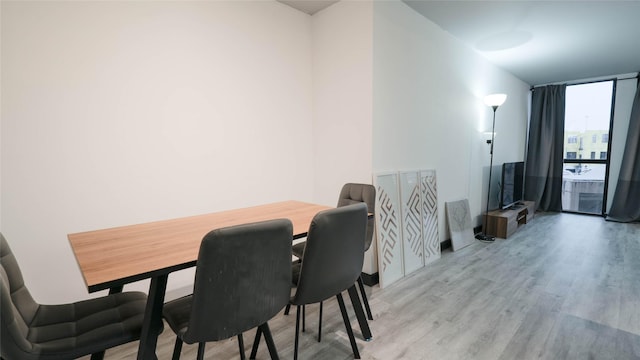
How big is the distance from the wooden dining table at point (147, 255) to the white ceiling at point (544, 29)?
2.40 m

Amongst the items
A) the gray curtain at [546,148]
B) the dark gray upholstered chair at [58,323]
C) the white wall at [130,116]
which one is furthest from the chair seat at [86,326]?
the gray curtain at [546,148]

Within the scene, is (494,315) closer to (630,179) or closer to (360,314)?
(360,314)

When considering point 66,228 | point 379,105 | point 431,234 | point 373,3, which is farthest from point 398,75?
point 66,228

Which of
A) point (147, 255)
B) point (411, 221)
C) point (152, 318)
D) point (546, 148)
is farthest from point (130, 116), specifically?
point (546, 148)

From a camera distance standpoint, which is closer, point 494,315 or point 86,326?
point 86,326

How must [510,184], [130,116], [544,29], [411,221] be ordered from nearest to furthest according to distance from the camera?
[130,116] → [411,221] → [544,29] → [510,184]

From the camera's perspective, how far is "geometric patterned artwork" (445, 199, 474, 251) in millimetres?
3779

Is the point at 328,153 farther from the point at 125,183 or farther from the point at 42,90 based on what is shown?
the point at 42,90

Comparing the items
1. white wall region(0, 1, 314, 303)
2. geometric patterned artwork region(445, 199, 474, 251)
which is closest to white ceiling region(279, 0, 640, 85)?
Answer: white wall region(0, 1, 314, 303)

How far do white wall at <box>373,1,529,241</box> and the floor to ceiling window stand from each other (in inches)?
82.0

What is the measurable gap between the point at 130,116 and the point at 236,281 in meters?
1.63

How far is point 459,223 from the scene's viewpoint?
3922mm

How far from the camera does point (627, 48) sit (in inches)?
157

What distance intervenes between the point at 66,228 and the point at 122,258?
1.12 m
